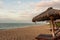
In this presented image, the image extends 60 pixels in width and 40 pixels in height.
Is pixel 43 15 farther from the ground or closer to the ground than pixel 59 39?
farther from the ground

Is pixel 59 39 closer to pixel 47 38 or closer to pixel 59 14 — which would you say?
pixel 47 38

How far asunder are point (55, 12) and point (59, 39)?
60.1 inches

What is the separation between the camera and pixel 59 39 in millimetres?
8383

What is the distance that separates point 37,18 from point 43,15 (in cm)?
55

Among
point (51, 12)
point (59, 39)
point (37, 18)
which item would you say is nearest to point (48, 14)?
point (51, 12)

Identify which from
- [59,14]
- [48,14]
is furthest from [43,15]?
[59,14]

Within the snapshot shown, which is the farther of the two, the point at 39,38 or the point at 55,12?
the point at 39,38

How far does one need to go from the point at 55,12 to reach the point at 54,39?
1.44m

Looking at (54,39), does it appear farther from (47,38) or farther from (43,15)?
(43,15)

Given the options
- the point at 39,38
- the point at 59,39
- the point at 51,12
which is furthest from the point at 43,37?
the point at 51,12

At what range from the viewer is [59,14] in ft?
26.1

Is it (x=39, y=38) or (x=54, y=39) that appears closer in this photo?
(x=54, y=39)

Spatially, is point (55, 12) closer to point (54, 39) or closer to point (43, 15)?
point (43, 15)

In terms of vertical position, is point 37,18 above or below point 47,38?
above
